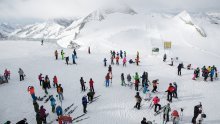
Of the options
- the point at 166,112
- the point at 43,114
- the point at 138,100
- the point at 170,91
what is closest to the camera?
the point at 43,114

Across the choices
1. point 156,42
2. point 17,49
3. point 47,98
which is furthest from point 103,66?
point 156,42

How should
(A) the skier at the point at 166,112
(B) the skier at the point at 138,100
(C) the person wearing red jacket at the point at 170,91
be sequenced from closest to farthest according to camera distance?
(A) the skier at the point at 166,112
(B) the skier at the point at 138,100
(C) the person wearing red jacket at the point at 170,91

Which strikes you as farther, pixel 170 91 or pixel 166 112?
pixel 170 91

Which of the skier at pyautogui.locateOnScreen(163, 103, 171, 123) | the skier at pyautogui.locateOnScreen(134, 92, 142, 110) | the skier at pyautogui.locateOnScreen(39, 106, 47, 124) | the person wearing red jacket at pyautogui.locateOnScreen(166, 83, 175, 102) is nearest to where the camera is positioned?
the skier at pyautogui.locateOnScreen(39, 106, 47, 124)

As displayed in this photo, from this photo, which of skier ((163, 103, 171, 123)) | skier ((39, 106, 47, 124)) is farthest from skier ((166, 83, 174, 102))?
skier ((39, 106, 47, 124))

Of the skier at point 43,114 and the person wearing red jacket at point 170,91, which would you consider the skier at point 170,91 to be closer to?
the person wearing red jacket at point 170,91

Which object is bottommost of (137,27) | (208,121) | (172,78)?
(208,121)

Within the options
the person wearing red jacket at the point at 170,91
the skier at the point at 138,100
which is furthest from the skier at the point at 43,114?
the person wearing red jacket at the point at 170,91

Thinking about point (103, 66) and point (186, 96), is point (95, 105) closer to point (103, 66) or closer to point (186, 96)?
point (186, 96)

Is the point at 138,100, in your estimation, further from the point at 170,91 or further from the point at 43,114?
the point at 43,114

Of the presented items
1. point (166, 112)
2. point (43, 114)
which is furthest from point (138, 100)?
point (43, 114)

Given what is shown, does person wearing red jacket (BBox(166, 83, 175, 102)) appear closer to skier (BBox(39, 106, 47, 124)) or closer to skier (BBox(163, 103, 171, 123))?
skier (BBox(163, 103, 171, 123))
